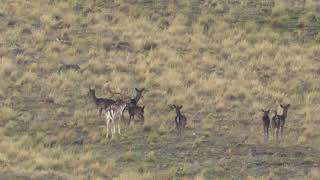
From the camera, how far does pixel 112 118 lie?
22.6 metres

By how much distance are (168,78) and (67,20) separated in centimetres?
867

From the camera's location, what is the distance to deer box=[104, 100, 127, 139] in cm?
2267

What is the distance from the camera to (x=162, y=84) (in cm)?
2789

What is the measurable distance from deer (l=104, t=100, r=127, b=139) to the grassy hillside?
0.45 m

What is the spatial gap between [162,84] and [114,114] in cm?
546

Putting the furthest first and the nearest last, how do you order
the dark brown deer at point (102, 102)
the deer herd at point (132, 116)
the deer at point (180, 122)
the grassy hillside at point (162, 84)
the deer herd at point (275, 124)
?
the dark brown deer at point (102, 102) → the deer at point (180, 122) → the deer herd at point (132, 116) → the deer herd at point (275, 124) → the grassy hillside at point (162, 84)

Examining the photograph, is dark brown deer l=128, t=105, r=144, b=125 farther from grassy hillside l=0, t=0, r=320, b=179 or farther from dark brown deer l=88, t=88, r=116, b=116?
dark brown deer l=88, t=88, r=116, b=116

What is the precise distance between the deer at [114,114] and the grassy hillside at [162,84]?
45 centimetres

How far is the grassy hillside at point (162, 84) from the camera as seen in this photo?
64.8 feet

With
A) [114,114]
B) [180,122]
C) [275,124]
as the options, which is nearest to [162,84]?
[114,114]

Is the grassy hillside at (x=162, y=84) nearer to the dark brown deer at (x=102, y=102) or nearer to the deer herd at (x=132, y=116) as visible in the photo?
the deer herd at (x=132, y=116)

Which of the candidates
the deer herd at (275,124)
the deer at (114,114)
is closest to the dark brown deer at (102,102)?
the deer at (114,114)

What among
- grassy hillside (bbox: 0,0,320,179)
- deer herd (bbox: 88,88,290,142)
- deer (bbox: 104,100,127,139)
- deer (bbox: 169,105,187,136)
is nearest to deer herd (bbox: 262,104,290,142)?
deer herd (bbox: 88,88,290,142)

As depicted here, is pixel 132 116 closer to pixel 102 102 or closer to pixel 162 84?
pixel 102 102
